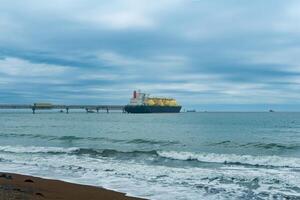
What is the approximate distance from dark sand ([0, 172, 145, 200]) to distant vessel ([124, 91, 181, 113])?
457ft

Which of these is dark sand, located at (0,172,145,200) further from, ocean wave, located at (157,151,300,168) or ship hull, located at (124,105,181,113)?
ship hull, located at (124,105,181,113)

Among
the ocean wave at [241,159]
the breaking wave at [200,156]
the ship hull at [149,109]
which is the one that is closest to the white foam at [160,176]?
the ocean wave at [241,159]

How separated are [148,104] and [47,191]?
14150 centimetres

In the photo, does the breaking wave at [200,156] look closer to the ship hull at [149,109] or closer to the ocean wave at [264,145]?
the ocean wave at [264,145]

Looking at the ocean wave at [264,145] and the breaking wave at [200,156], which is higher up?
the ocean wave at [264,145]

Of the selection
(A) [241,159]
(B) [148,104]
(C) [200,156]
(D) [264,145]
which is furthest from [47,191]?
(B) [148,104]

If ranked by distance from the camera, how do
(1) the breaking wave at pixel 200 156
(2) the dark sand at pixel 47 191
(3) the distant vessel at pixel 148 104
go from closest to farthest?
(2) the dark sand at pixel 47 191 → (1) the breaking wave at pixel 200 156 → (3) the distant vessel at pixel 148 104

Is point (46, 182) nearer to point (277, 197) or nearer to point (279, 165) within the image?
point (277, 197)

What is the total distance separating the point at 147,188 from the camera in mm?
15148

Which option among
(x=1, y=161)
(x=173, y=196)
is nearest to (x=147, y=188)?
(x=173, y=196)

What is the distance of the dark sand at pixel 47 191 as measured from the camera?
13.1 meters

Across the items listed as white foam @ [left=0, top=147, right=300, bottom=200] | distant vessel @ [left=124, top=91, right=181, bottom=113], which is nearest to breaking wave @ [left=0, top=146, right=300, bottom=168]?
white foam @ [left=0, top=147, right=300, bottom=200]

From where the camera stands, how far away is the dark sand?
13093 millimetres

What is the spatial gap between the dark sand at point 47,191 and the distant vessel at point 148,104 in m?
139
